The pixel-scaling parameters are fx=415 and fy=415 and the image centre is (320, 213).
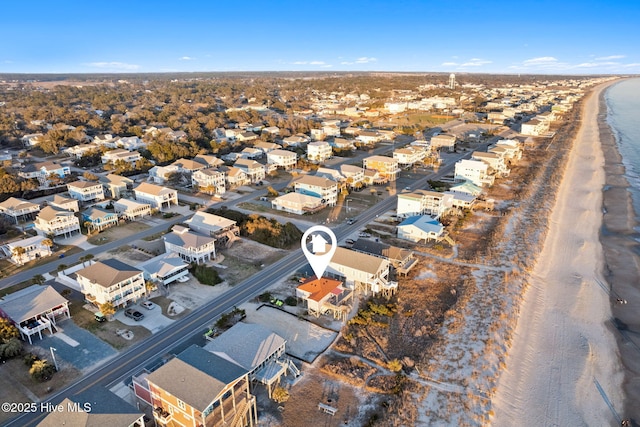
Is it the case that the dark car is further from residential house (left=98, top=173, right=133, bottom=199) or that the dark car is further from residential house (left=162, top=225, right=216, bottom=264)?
residential house (left=98, top=173, right=133, bottom=199)

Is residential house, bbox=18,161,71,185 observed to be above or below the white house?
above

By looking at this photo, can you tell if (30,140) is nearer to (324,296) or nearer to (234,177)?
(234,177)

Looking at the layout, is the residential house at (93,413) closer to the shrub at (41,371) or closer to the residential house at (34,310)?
the shrub at (41,371)

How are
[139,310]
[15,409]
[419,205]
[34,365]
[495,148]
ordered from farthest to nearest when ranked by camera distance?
1. [495,148]
2. [419,205]
3. [139,310]
4. [34,365]
5. [15,409]

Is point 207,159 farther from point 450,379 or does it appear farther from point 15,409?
point 450,379

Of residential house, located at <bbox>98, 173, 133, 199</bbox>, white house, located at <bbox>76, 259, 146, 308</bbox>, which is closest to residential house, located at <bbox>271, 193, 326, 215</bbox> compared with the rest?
residential house, located at <bbox>98, 173, 133, 199</bbox>

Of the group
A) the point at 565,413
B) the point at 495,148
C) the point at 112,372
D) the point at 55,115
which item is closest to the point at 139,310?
the point at 112,372
